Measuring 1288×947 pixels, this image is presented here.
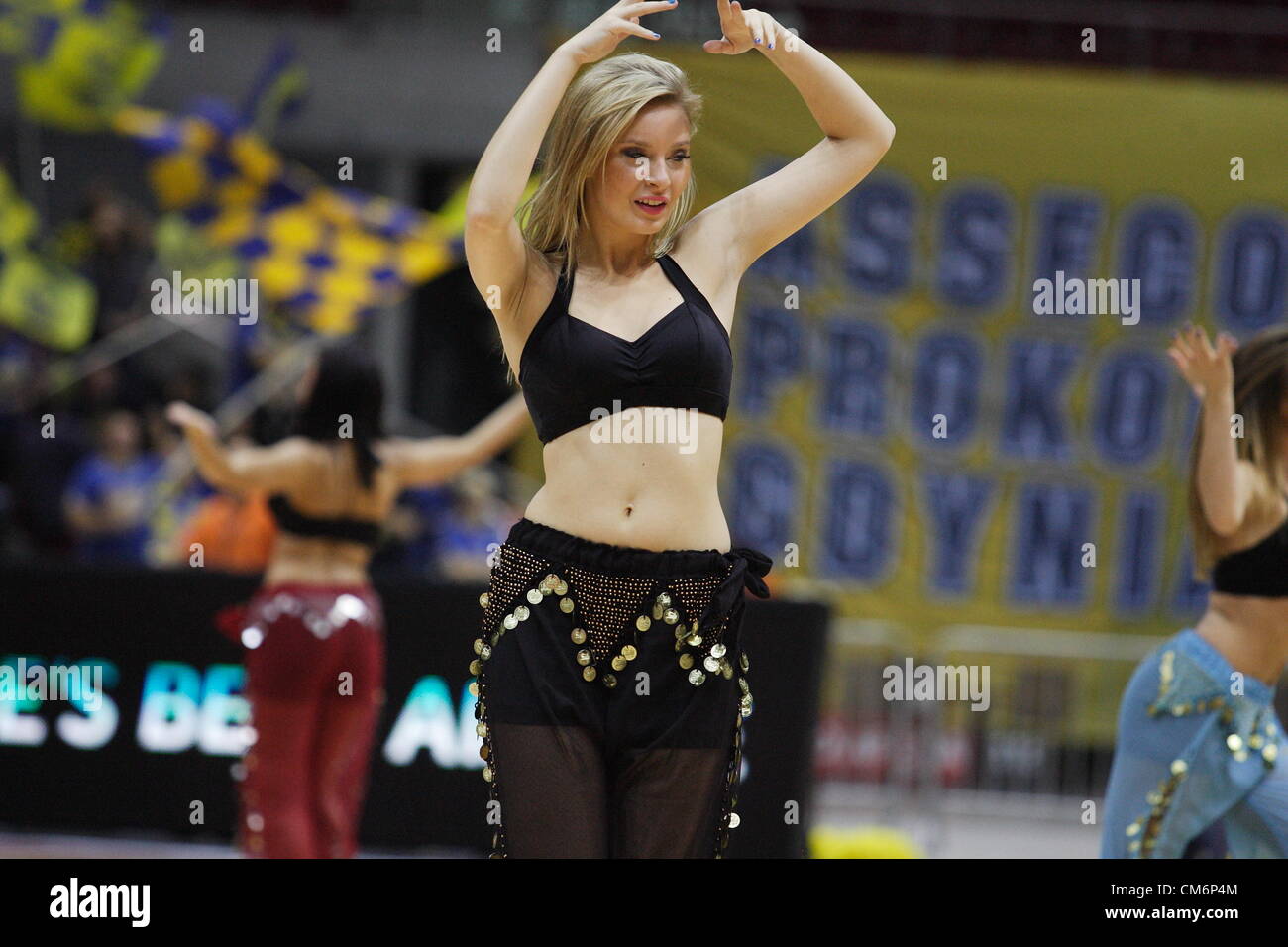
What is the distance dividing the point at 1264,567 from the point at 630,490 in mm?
1897

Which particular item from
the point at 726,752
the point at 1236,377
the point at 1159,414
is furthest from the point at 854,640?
the point at 726,752

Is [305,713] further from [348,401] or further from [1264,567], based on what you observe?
[1264,567]

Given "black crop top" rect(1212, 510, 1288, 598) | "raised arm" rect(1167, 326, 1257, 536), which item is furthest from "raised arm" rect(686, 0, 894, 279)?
"black crop top" rect(1212, 510, 1288, 598)

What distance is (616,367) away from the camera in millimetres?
2975

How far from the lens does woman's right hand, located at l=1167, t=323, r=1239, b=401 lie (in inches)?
149

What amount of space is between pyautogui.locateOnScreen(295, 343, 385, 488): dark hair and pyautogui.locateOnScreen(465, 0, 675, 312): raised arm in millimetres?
2186

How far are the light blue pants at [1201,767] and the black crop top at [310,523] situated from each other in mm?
2632

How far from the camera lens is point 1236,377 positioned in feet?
13.6

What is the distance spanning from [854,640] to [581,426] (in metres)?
5.86
